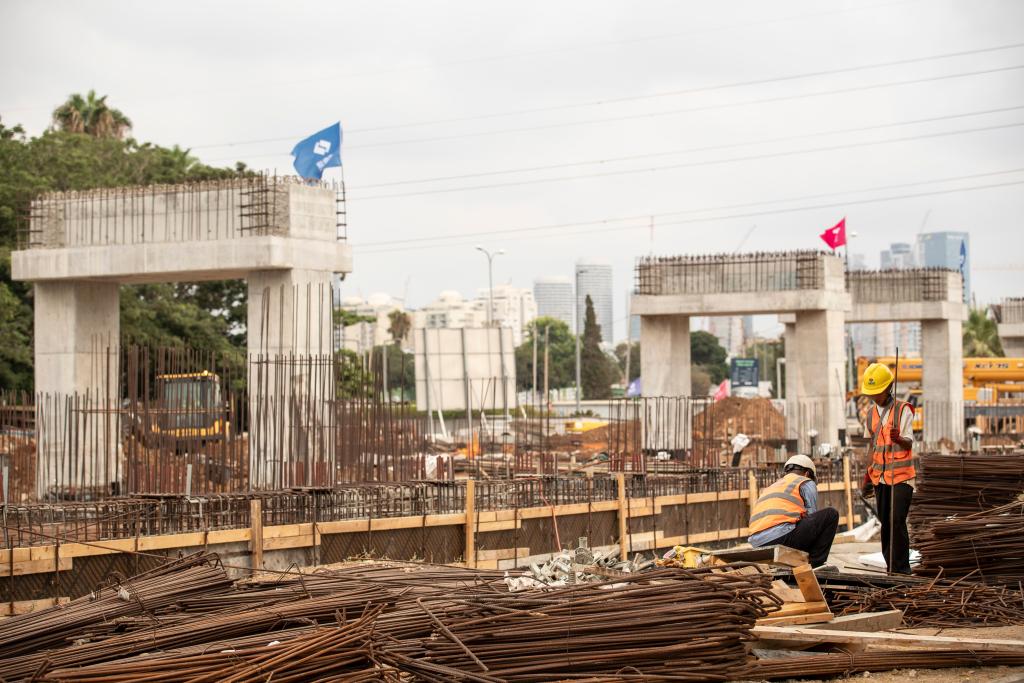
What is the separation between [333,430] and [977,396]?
30899 millimetres

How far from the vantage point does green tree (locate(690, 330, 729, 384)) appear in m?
126

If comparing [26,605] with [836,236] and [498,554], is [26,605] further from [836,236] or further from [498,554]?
[836,236]

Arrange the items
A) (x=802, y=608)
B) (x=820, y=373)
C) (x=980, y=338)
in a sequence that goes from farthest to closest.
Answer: (x=980, y=338)
(x=820, y=373)
(x=802, y=608)

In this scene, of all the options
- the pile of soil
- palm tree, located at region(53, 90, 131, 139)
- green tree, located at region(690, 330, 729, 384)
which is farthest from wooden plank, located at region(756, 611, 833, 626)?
green tree, located at region(690, 330, 729, 384)

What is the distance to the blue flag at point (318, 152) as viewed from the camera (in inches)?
936

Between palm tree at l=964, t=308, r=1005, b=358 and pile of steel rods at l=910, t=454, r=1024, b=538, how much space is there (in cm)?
5165

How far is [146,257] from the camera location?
22.9 meters

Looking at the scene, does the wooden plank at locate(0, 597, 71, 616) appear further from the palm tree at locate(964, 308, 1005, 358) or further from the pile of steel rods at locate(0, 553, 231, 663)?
the palm tree at locate(964, 308, 1005, 358)

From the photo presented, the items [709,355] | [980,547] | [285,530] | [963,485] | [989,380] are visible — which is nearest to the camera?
[980,547]

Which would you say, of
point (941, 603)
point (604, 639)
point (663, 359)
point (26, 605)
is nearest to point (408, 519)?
point (26, 605)

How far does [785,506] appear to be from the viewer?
32.4 feet

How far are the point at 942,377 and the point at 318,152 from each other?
2288 centimetres

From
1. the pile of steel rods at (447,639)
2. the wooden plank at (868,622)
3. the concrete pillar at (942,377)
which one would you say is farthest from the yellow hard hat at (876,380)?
the concrete pillar at (942,377)

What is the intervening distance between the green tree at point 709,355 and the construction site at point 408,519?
88864 mm
